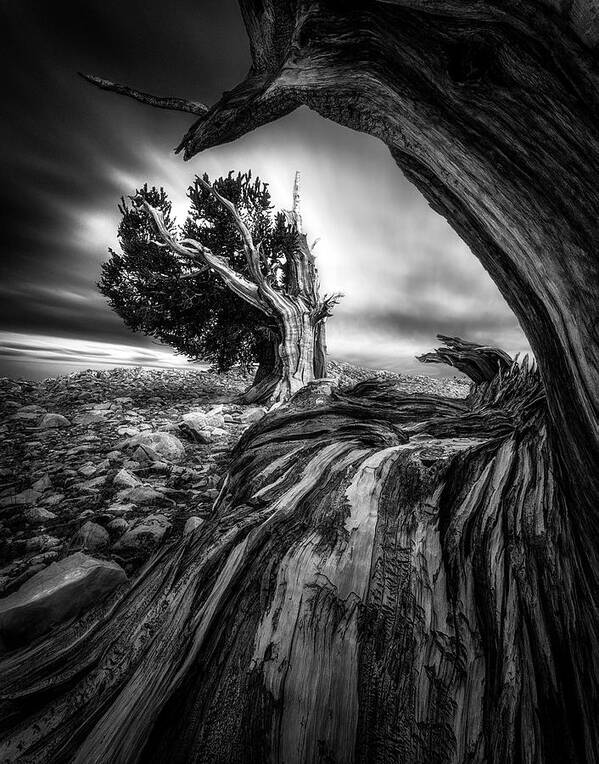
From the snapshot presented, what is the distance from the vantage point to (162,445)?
3910 mm

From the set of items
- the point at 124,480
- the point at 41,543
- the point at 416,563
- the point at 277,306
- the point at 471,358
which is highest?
the point at 277,306

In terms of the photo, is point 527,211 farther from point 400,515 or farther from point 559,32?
point 400,515

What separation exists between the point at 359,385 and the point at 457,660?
266 cm

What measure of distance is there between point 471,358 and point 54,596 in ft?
17.6

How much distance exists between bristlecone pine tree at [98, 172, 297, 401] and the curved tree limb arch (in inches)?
272

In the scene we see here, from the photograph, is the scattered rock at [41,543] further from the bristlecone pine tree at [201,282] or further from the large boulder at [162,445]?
the bristlecone pine tree at [201,282]

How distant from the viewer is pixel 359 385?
3.62 metres

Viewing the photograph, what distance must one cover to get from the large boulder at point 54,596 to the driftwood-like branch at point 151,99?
268 cm

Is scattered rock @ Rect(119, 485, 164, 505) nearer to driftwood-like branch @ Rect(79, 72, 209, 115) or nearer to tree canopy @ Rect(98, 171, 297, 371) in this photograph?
driftwood-like branch @ Rect(79, 72, 209, 115)

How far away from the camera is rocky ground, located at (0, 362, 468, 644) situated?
211 cm

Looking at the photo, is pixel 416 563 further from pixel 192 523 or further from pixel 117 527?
pixel 117 527

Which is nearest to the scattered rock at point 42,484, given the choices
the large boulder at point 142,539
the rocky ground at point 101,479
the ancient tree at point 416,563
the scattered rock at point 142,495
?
the rocky ground at point 101,479

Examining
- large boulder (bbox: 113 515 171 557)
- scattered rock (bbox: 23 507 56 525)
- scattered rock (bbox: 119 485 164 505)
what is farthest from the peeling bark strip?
scattered rock (bbox: 23 507 56 525)

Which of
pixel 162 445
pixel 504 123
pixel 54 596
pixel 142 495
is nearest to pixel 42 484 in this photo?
pixel 142 495
